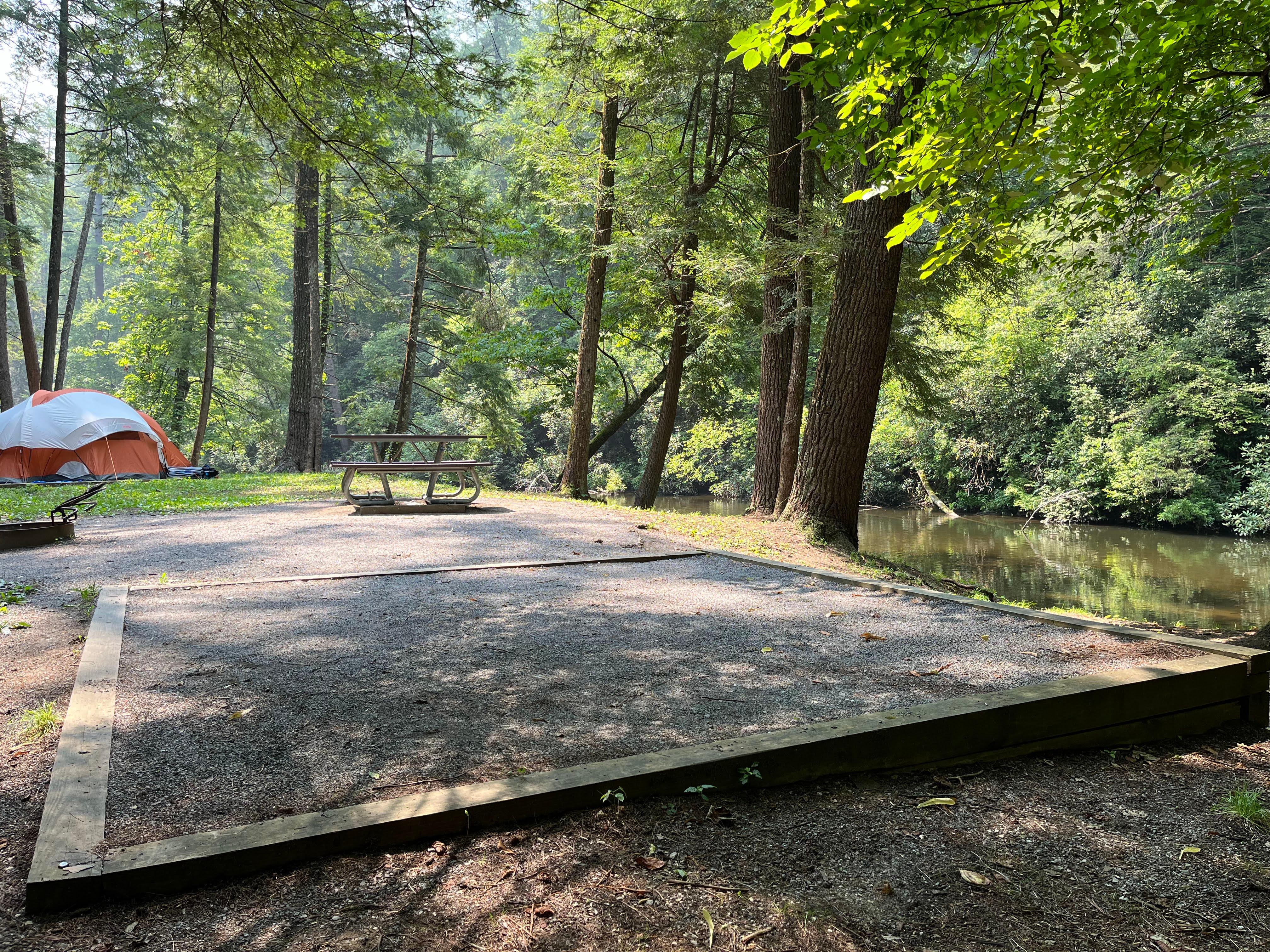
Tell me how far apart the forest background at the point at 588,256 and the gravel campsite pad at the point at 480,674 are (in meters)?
2.83

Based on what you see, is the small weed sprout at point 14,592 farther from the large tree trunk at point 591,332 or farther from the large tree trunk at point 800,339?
the large tree trunk at point 591,332

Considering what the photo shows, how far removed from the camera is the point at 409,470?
9625 millimetres

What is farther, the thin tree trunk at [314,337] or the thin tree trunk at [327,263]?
the thin tree trunk at [327,263]

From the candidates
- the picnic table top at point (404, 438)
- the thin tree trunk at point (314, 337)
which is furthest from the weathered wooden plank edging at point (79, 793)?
the thin tree trunk at point (314, 337)

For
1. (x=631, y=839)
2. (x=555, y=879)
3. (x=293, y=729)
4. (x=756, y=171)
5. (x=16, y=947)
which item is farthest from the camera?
(x=756, y=171)

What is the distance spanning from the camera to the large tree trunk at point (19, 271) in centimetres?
1552

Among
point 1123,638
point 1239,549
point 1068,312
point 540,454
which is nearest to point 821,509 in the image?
point 1123,638

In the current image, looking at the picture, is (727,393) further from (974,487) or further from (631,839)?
(631,839)

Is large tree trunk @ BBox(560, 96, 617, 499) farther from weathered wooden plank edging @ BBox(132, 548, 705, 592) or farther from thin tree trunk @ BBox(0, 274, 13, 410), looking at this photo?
thin tree trunk @ BBox(0, 274, 13, 410)

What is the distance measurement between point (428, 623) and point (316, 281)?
55.8 feet

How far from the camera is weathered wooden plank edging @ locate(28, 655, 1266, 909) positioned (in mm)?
1936

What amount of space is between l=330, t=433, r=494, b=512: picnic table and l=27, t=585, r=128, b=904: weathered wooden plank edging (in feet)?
18.7

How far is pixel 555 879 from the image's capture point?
1995 mm

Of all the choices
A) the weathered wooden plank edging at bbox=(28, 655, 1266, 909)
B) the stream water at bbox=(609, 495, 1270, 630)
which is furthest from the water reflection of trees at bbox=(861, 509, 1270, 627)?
the weathered wooden plank edging at bbox=(28, 655, 1266, 909)
